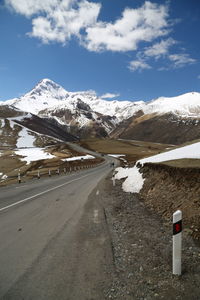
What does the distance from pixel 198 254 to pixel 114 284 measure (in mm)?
2361

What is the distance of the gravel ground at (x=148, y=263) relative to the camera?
4445 millimetres

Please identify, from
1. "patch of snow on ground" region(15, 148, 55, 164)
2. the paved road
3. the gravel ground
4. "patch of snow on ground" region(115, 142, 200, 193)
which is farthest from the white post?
"patch of snow on ground" region(15, 148, 55, 164)

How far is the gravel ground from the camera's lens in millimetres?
4445

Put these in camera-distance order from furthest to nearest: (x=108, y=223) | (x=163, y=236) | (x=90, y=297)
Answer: (x=108, y=223), (x=163, y=236), (x=90, y=297)

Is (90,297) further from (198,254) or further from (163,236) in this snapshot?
(163,236)

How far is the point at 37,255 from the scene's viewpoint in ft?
19.7

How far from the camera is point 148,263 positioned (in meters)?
5.56

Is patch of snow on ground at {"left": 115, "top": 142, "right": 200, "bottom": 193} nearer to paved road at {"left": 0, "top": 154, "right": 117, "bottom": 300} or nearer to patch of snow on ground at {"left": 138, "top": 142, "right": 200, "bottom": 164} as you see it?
patch of snow on ground at {"left": 138, "top": 142, "right": 200, "bottom": 164}

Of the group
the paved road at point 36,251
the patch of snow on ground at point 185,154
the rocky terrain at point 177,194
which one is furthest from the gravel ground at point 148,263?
the patch of snow on ground at point 185,154

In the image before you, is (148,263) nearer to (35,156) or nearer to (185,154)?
(185,154)

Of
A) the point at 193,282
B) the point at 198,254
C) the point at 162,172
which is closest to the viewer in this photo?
the point at 193,282

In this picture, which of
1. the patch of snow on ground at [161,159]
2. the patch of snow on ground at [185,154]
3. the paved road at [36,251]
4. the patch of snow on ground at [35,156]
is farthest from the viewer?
the patch of snow on ground at [35,156]

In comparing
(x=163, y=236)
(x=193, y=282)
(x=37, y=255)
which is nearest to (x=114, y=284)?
(x=193, y=282)

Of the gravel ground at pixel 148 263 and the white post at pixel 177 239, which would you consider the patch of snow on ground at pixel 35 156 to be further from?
the white post at pixel 177 239
